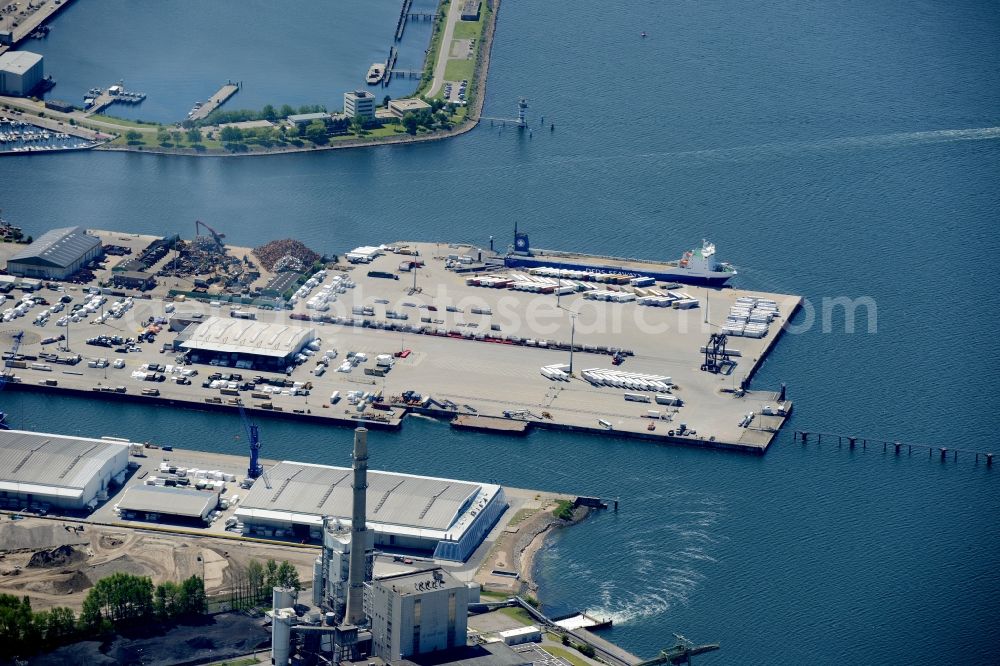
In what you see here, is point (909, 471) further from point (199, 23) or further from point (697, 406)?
point (199, 23)

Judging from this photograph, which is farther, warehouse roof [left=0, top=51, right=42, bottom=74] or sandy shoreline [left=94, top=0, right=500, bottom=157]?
warehouse roof [left=0, top=51, right=42, bottom=74]

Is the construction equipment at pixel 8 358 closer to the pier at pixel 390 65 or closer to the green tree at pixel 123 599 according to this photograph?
the green tree at pixel 123 599

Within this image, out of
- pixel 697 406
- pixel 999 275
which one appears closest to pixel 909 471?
pixel 697 406

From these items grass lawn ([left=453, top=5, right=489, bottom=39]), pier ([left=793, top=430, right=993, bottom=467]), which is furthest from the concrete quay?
pier ([left=793, top=430, right=993, bottom=467])

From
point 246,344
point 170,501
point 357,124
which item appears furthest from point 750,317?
point 357,124

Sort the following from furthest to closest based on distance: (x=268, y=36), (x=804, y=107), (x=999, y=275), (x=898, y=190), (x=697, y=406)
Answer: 1. (x=268, y=36)
2. (x=804, y=107)
3. (x=898, y=190)
4. (x=999, y=275)
5. (x=697, y=406)

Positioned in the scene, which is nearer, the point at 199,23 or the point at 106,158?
the point at 106,158

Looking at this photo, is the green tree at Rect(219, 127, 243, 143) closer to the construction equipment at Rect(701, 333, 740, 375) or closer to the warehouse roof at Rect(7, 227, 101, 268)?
the warehouse roof at Rect(7, 227, 101, 268)
